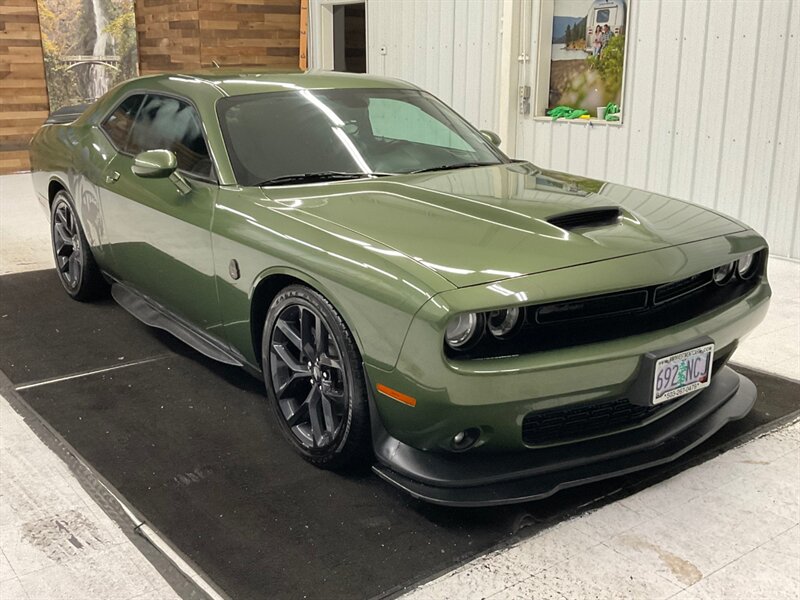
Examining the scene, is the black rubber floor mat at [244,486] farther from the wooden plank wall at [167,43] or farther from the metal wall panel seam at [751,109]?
the wooden plank wall at [167,43]

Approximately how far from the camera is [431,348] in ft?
7.64

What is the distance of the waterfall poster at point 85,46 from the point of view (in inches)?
A: 419

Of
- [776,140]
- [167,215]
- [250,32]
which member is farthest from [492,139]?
[250,32]

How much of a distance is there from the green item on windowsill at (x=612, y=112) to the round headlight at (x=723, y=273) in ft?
14.8

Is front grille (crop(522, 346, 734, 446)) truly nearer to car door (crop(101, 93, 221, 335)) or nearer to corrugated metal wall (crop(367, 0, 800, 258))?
car door (crop(101, 93, 221, 335))

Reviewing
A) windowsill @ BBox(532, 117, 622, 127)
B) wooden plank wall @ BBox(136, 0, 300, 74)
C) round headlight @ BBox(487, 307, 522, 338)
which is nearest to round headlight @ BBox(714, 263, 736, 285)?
round headlight @ BBox(487, 307, 522, 338)

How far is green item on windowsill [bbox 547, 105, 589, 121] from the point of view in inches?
302

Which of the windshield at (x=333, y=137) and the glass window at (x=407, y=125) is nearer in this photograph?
the windshield at (x=333, y=137)

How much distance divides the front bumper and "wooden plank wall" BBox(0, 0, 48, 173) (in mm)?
9564

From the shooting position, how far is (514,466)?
2.55 meters

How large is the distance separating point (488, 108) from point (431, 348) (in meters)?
6.56

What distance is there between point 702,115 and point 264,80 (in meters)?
4.15

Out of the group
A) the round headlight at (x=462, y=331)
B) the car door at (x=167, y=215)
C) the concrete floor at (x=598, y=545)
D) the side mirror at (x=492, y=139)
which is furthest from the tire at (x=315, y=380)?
the side mirror at (x=492, y=139)

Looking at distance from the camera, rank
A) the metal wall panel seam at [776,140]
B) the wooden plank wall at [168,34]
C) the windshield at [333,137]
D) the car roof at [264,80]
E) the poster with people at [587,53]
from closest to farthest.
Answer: the windshield at [333,137] → the car roof at [264,80] → the metal wall panel seam at [776,140] → the poster with people at [587,53] → the wooden plank wall at [168,34]
